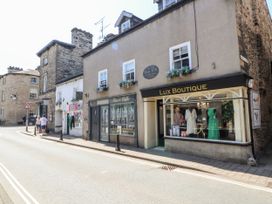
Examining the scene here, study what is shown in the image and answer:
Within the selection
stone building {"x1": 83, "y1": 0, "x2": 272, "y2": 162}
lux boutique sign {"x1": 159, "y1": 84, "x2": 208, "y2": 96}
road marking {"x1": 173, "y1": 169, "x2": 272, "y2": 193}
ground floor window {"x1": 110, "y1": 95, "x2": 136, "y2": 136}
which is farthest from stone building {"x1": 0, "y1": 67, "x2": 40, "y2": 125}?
road marking {"x1": 173, "y1": 169, "x2": 272, "y2": 193}

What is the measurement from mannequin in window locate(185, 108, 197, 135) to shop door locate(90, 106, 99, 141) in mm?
7479

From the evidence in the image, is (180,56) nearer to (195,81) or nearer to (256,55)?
(195,81)

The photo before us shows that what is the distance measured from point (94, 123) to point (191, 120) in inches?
320

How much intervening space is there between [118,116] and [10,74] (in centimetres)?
3387

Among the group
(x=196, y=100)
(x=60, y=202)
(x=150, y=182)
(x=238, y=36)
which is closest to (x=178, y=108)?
(x=196, y=100)

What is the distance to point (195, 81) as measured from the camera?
8.64 meters

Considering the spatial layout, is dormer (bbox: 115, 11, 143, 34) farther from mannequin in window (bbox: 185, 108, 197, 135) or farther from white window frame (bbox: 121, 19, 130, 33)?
mannequin in window (bbox: 185, 108, 197, 135)

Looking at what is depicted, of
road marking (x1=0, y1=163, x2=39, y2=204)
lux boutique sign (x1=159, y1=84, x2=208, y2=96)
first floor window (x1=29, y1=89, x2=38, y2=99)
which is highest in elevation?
first floor window (x1=29, y1=89, x2=38, y2=99)

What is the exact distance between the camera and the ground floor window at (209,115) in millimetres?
7758

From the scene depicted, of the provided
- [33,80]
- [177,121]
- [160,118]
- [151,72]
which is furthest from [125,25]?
[33,80]

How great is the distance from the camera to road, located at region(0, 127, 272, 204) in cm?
462

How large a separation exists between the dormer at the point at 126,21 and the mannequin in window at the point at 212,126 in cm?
836

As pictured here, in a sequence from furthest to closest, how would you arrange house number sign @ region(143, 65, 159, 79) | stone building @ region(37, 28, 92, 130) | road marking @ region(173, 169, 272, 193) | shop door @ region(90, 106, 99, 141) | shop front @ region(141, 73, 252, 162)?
stone building @ region(37, 28, 92, 130) → shop door @ region(90, 106, 99, 141) → house number sign @ region(143, 65, 159, 79) → shop front @ region(141, 73, 252, 162) → road marking @ region(173, 169, 272, 193)

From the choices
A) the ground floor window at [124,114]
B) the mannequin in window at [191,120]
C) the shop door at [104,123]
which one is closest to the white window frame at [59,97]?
the shop door at [104,123]
